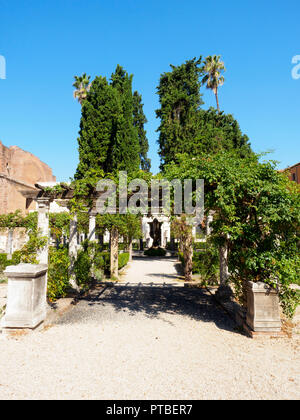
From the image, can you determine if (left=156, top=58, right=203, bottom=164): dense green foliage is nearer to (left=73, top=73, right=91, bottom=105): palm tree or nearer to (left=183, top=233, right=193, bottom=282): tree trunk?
(left=183, top=233, right=193, bottom=282): tree trunk

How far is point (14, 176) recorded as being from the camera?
3419 centimetres

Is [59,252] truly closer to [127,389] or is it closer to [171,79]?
[127,389]

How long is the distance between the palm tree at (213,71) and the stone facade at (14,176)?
78.5 feet

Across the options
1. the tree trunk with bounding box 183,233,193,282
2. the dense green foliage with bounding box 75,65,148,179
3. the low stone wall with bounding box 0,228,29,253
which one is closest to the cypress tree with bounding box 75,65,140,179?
the dense green foliage with bounding box 75,65,148,179

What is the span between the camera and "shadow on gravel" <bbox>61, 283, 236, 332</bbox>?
5828 mm

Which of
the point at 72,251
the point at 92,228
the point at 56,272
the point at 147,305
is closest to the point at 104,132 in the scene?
the point at 92,228

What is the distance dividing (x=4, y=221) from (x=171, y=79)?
16.3m

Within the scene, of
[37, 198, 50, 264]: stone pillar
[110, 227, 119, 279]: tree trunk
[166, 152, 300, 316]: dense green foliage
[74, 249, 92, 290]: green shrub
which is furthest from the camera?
[110, 227, 119, 279]: tree trunk

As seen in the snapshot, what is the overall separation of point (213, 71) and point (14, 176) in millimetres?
28320

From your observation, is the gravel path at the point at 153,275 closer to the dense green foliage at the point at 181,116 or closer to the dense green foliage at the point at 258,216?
the dense green foliage at the point at 258,216

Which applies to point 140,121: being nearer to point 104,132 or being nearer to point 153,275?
point 104,132

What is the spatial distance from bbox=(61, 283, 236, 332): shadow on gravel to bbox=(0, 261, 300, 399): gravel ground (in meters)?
0.07

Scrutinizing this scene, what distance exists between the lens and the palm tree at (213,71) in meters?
27.9

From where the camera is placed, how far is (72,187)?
6.62m
